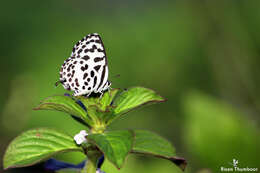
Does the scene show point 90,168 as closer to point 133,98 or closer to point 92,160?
point 92,160

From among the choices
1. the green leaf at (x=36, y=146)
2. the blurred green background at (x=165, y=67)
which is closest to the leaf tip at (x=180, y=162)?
the green leaf at (x=36, y=146)

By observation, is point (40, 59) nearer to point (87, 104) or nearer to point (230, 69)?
Answer: point (230, 69)

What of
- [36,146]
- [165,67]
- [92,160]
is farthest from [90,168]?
[165,67]

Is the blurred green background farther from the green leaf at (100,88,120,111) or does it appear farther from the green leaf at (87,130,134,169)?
the green leaf at (87,130,134,169)

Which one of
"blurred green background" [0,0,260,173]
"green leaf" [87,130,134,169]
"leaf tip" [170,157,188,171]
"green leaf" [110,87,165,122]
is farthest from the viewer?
"blurred green background" [0,0,260,173]

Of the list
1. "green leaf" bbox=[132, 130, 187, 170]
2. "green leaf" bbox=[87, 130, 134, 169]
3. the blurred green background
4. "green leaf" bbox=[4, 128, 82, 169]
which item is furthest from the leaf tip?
the blurred green background

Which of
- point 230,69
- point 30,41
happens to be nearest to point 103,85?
point 230,69
